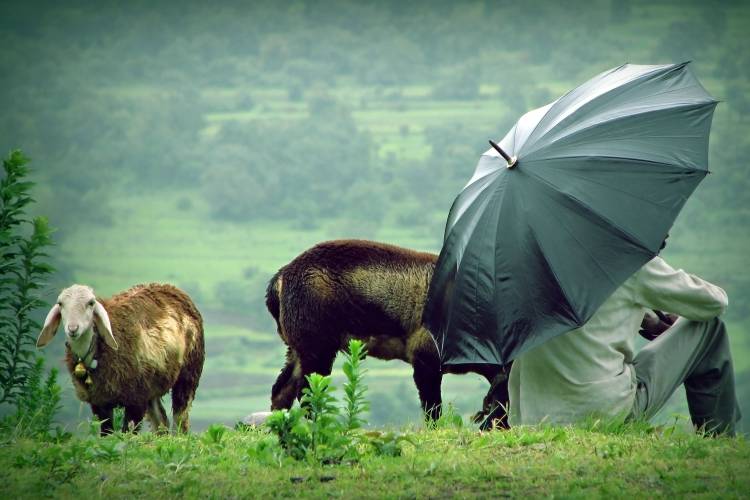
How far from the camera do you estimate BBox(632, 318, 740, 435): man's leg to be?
741 centimetres

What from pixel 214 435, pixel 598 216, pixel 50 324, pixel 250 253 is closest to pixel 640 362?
pixel 598 216

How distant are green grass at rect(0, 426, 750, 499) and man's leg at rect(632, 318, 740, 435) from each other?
29 cm

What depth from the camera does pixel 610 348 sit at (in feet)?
24.0

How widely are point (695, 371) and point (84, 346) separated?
189 inches

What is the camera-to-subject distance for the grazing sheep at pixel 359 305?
10711 millimetres

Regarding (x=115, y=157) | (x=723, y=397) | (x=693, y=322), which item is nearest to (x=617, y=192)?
(x=693, y=322)

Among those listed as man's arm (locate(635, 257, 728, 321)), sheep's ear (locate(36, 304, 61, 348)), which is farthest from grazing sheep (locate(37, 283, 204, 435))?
man's arm (locate(635, 257, 728, 321))

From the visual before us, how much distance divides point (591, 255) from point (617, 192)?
1.47 feet

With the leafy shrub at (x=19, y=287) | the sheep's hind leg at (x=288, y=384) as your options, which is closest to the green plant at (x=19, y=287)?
the leafy shrub at (x=19, y=287)

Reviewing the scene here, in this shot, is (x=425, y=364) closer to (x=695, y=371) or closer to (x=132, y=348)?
(x=132, y=348)

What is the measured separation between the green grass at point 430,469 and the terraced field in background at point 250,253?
56234 millimetres

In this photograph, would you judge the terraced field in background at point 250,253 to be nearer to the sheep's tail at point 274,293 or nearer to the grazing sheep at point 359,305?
the sheep's tail at point 274,293

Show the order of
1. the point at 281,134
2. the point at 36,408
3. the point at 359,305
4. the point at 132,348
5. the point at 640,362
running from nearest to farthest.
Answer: the point at 640,362 → the point at 36,408 → the point at 132,348 → the point at 359,305 → the point at 281,134

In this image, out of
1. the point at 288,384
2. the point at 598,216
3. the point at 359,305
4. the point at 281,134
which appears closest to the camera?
the point at 598,216
